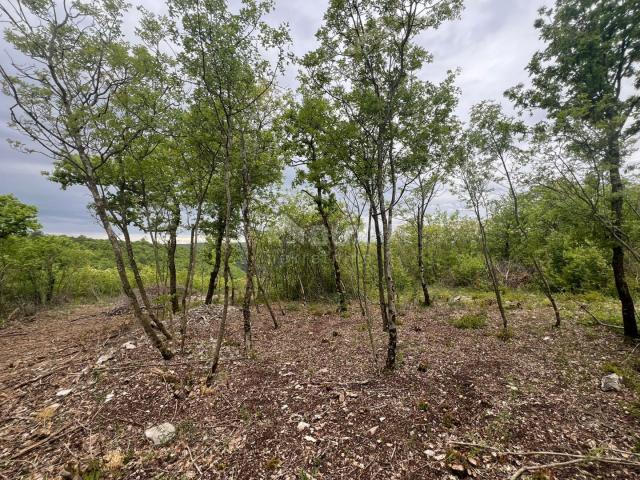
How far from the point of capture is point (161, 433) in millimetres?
3752

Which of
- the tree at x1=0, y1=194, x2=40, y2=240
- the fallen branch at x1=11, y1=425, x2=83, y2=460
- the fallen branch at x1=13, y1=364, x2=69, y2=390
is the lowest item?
the fallen branch at x1=11, y1=425, x2=83, y2=460

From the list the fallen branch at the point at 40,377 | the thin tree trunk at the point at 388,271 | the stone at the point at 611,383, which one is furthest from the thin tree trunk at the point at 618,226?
the fallen branch at the point at 40,377

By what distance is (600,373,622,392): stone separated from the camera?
4254mm

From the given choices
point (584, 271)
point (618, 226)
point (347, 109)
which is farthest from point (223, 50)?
point (584, 271)

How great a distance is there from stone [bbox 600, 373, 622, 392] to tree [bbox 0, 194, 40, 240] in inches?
736

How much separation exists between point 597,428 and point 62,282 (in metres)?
21.9

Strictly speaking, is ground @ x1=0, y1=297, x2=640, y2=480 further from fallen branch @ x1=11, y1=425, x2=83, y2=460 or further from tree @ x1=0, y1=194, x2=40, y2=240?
tree @ x1=0, y1=194, x2=40, y2=240

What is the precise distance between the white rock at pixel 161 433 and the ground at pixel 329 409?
0.30 ft

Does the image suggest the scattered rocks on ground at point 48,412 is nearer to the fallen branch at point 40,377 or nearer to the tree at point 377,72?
the fallen branch at point 40,377

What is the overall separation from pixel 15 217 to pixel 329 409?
14839 mm

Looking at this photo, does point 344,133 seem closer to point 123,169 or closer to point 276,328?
point 123,169

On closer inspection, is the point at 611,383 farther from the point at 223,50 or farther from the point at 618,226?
the point at 223,50

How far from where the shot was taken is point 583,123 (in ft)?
16.8

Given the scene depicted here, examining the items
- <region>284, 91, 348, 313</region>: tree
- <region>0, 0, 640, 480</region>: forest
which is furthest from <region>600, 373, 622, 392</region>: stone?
<region>284, 91, 348, 313</region>: tree
